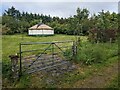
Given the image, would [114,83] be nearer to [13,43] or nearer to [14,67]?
[14,67]

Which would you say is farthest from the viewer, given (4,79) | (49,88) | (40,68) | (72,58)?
(72,58)

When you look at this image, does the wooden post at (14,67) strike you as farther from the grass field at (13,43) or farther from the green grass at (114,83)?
the grass field at (13,43)

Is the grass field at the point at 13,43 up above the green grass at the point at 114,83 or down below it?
above

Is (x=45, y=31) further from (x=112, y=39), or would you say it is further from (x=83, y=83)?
(x=83, y=83)

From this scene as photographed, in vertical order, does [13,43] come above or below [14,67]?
above

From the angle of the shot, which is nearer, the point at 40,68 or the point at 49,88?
the point at 49,88

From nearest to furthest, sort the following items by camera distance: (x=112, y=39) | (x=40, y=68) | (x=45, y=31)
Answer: (x=40, y=68)
(x=112, y=39)
(x=45, y=31)

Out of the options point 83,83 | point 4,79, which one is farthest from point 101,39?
point 4,79

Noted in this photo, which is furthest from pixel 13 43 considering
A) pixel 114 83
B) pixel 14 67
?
pixel 114 83

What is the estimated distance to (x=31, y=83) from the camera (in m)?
7.59

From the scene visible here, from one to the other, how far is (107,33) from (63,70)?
11570 millimetres

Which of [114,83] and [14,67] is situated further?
[114,83]

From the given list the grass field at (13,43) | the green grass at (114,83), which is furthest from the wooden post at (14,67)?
the grass field at (13,43)

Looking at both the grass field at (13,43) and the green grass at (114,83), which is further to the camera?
the grass field at (13,43)
